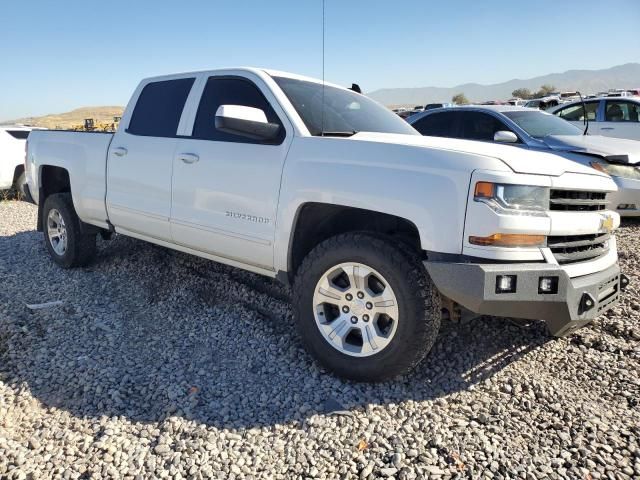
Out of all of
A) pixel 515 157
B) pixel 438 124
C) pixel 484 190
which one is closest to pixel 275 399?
pixel 484 190

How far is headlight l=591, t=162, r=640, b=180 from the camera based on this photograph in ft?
21.0

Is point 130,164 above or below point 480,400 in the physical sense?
above

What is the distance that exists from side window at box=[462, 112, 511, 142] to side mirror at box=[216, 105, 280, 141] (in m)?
4.95

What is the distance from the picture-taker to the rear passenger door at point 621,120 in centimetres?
945

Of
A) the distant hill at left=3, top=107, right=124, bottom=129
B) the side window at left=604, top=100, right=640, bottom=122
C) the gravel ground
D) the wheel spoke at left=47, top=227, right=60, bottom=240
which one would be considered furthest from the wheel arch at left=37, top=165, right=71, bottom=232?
the distant hill at left=3, top=107, right=124, bottom=129

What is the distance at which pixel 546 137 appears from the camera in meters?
7.02

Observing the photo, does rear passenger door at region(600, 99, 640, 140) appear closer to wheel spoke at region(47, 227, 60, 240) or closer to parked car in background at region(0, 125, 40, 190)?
wheel spoke at region(47, 227, 60, 240)

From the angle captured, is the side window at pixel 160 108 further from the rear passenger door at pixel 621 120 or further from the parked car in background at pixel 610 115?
the rear passenger door at pixel 621 120

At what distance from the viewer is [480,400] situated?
115 inches

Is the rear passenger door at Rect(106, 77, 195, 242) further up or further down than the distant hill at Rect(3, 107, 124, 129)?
further down

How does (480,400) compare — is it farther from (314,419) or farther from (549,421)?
(314,419)

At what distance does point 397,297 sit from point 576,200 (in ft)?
3.94

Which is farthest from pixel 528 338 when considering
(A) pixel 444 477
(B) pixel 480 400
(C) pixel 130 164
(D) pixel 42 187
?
(D) pixel 42 187

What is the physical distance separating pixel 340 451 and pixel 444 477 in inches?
19.8
